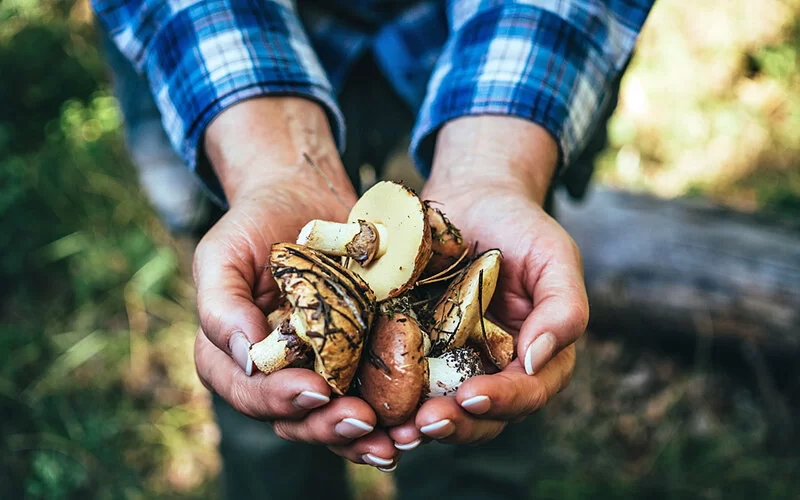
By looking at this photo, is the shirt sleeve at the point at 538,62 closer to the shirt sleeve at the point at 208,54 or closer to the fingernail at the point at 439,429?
the shirt sleeve at the point at 208,54

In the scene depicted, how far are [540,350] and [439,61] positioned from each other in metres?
0.95

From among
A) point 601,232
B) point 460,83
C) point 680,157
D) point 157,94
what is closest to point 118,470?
point 157,94

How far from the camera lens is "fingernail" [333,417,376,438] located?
1172mm

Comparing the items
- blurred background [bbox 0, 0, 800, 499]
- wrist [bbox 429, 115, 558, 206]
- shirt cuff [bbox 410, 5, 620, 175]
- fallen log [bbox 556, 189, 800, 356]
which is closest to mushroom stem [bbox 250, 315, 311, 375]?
wrist [bbox 429, 115, 558, 206]

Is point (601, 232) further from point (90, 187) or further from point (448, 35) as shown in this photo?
point (90, 187)

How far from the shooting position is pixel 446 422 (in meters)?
1.18

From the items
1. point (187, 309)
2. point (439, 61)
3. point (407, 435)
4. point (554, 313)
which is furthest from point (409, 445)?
point (187, 309)

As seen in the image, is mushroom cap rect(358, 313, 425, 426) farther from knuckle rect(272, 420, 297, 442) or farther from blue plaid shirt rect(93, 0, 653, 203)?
blue plaid shirt rect(93, 0, 653, 203)

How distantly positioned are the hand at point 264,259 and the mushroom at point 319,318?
0.03 metres

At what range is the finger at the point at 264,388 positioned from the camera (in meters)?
1.17

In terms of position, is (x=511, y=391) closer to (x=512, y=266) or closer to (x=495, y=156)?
(x=512, y=266)

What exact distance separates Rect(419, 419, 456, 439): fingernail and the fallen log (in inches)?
77.9

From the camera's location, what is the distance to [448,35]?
2.02 meters

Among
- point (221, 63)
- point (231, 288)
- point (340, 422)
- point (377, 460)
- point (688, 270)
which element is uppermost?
point (221, 63)
